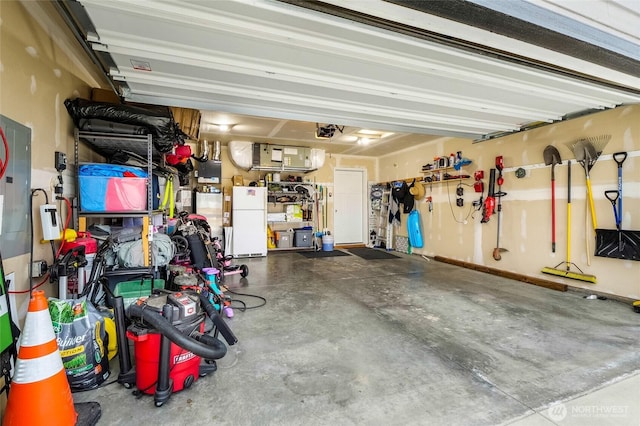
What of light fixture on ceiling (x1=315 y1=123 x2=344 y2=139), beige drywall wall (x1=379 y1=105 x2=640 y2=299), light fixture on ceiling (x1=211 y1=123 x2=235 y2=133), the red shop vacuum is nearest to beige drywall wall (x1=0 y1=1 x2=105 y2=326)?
the red shop vacuum

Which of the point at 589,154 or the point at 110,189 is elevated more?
the point at 589,154

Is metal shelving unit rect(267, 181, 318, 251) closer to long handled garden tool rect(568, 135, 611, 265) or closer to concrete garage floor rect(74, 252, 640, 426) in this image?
concrete garage floor rect(74, 252, 640, 426)

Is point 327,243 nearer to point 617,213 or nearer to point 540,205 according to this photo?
point 540,205

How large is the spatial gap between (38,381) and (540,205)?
5.52m

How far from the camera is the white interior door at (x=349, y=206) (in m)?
8.12

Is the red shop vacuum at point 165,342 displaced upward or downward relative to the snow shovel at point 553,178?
downward

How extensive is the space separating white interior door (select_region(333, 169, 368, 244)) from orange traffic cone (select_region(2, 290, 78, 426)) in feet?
22.8

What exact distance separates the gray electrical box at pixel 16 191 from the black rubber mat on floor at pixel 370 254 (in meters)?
5.50

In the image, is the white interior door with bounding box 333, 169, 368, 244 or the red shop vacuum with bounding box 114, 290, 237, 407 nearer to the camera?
the red shop vacuum with bounding box 114, 290, 237, 407

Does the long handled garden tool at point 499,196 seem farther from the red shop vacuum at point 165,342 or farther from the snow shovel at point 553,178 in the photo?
the red shop vacuum at point 165,342

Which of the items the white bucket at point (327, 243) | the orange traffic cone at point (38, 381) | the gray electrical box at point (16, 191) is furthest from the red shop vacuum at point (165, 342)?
the white bucket at point (327, 243)

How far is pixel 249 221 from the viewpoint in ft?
21.2

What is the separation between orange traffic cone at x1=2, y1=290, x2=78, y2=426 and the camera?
1.27 metres

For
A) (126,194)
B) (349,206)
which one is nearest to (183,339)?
(126,194)
